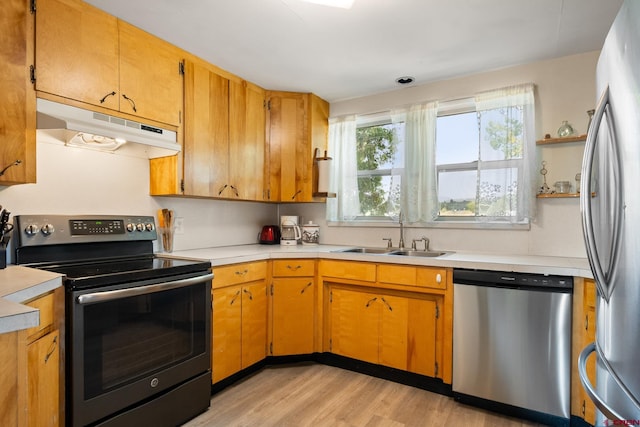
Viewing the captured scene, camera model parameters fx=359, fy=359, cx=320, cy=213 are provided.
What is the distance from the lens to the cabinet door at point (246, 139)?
2.93 m

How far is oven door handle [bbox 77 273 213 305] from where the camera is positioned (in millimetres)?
1602

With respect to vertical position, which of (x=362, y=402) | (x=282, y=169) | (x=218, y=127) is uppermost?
(x=218, y=127)

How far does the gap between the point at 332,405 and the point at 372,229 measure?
5.12 feet

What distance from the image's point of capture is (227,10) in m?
2.02

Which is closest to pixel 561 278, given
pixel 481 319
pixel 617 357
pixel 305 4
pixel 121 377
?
pixel 481 319

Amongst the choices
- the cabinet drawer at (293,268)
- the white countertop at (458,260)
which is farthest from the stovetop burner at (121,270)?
the cabinet drawer at (293,268)

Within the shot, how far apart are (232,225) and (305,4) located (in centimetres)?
198

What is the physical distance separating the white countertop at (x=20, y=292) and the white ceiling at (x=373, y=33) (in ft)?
4.85

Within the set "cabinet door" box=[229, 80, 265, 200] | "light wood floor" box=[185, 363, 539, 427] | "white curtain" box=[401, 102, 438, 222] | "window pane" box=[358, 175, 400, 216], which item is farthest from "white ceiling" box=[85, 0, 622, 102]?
"light wood floor" box=[185, 363, 539, 427]

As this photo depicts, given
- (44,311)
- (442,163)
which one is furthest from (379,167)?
(44,311)

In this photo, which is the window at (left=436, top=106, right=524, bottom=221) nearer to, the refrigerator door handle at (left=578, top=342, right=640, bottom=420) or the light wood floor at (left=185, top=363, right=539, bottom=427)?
the light wood floor at (left=185, top=363, right=539, bottom=427)

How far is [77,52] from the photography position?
1909 mm

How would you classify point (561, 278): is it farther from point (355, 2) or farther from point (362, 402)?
point (355, 2)

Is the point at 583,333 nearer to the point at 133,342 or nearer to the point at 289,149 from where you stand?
the point at 133,342
